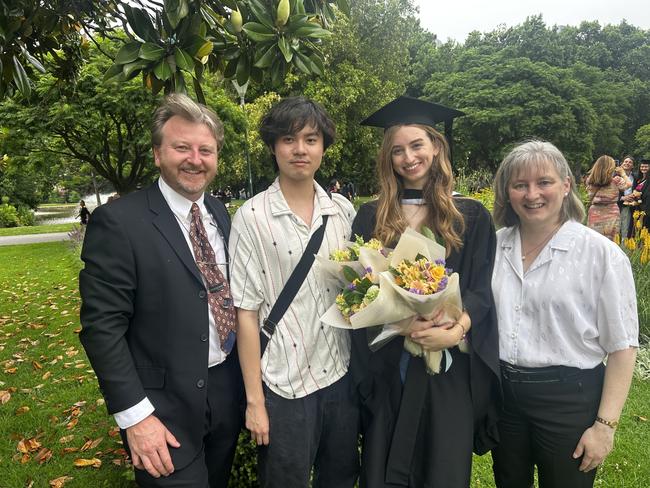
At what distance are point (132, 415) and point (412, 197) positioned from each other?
165cm

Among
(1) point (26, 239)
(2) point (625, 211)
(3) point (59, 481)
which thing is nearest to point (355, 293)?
(3) point (59, 481)

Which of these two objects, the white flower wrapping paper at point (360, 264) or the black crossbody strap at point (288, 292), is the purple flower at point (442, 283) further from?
the black crossbody strap at point (288, 292)

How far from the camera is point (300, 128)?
212 centimetres

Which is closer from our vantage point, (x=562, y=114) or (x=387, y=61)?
(x=387, y=61)

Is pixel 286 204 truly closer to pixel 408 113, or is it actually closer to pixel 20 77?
pixel 408 113

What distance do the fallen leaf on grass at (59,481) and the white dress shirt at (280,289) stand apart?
238 centimetres

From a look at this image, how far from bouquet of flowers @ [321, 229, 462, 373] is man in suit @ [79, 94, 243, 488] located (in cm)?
60

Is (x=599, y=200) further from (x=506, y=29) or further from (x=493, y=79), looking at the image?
(x=506, y=29)

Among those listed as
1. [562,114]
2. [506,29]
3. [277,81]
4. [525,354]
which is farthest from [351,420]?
[506,29]

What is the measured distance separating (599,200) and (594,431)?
7.68 meters

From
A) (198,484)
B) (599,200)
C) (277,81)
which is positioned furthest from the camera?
(599,200)

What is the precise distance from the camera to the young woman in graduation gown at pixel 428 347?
2109 mm

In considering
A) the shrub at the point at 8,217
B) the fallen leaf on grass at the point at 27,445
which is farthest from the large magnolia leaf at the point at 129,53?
the shrub at the point at 8,217

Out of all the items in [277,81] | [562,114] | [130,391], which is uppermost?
[562,114]
